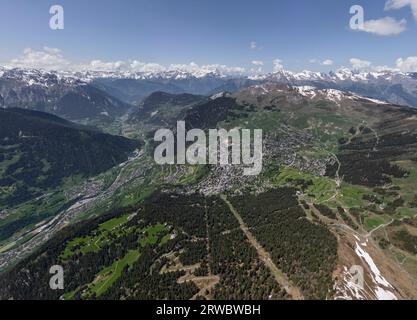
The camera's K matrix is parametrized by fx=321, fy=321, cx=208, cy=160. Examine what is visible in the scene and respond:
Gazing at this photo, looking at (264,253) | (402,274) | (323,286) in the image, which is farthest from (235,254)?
(402,274)

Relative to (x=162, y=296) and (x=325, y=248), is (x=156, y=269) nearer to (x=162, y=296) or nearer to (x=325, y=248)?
(x=162, y=296)
